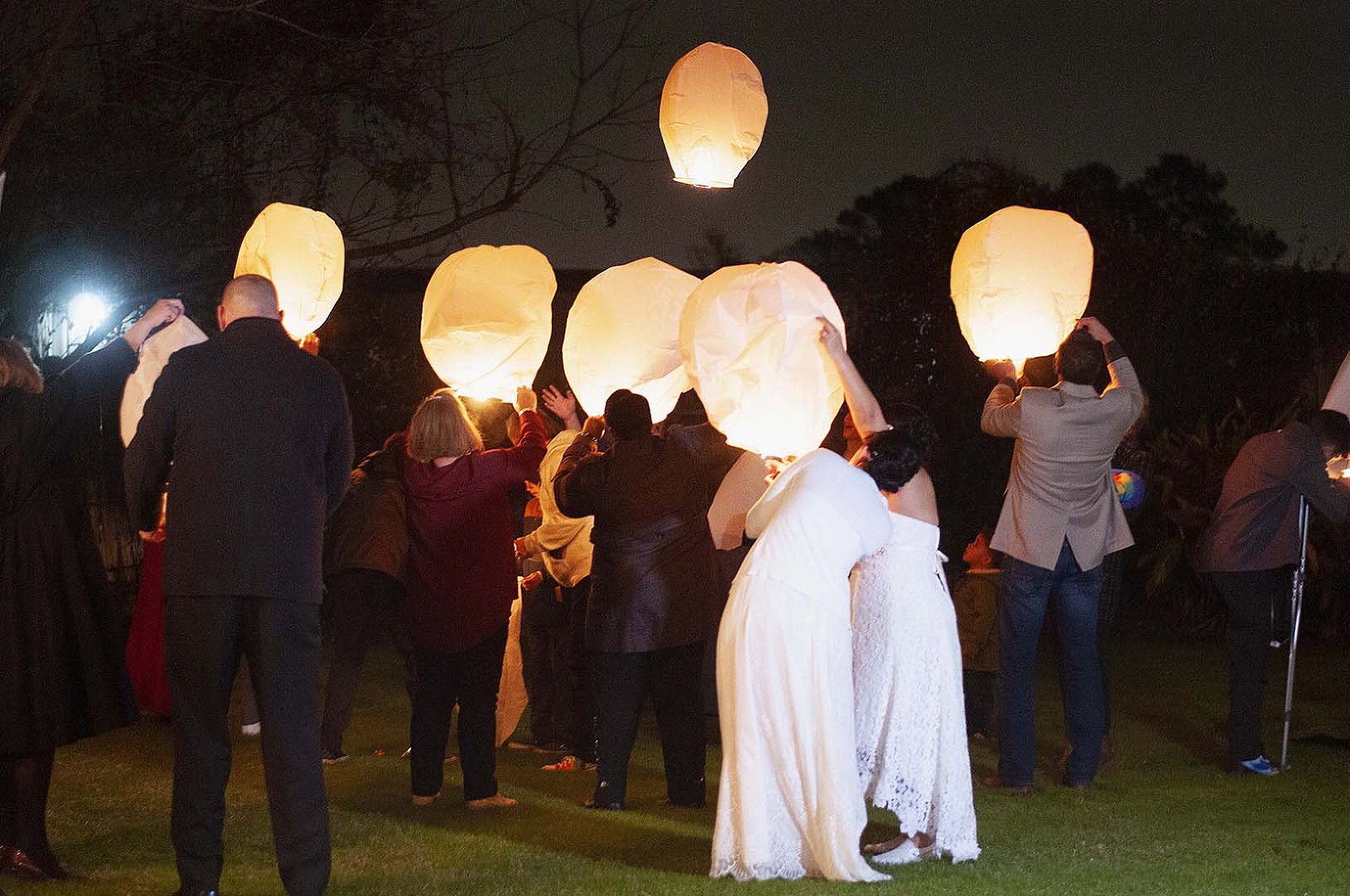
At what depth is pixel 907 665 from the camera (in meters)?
5.54

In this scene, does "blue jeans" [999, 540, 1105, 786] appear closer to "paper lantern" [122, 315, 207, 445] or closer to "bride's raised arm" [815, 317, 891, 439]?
"bride's raised arm" [815, 317, 891, 439]

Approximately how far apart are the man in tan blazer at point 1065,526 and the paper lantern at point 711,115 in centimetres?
162

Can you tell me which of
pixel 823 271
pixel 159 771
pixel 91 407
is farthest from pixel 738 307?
pixel 823 271

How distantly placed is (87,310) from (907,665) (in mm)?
8352

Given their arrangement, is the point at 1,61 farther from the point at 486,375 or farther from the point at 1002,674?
the point at 1002,674

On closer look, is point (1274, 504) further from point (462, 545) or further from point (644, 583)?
point (462, 545)

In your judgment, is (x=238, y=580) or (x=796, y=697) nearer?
(x=238, y=580)

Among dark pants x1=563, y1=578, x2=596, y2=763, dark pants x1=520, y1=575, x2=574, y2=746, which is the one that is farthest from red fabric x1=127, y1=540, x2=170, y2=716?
dark pants x1=563, y1=578, x2=596, y2=763

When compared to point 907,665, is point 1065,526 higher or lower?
higher

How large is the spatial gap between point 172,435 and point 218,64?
805 cm

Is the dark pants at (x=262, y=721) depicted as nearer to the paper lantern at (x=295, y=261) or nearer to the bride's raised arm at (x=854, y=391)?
the bride's raised arm at (x=854, y=391)

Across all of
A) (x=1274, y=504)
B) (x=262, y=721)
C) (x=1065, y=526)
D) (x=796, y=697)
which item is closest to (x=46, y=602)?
(x=262, y=721)

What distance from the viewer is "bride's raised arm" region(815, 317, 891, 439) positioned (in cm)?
543

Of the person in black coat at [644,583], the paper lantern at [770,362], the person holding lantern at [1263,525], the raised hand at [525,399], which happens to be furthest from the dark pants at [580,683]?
the person holding lantern at [1263,525]
